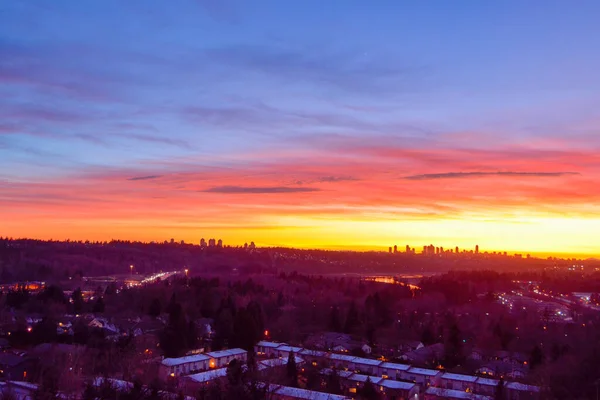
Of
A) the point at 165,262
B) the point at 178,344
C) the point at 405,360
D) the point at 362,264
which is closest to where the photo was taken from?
the point at 178,344

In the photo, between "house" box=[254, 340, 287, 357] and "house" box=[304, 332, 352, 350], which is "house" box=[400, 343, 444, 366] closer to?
"house" box=[304, 332, 352, 350]

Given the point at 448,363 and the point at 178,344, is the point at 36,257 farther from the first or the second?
the point at 448,363

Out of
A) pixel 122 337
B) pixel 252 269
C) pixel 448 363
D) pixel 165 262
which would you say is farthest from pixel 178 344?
pixel 165 262

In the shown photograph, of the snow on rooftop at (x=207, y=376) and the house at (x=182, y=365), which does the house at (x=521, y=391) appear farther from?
the house at (x=182, y=365)

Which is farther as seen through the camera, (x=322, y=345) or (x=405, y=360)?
(x=322, y=345)

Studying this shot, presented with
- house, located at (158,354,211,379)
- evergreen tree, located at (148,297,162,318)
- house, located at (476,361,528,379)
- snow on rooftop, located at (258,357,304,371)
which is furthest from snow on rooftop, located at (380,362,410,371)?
evergreen tree, located at (148,297,162,318)

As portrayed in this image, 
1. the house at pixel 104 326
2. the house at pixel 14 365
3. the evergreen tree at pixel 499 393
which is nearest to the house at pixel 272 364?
the evergreen tree at pixel 499 393

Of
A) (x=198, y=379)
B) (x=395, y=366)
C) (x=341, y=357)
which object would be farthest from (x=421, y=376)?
(x=198, y=379)
